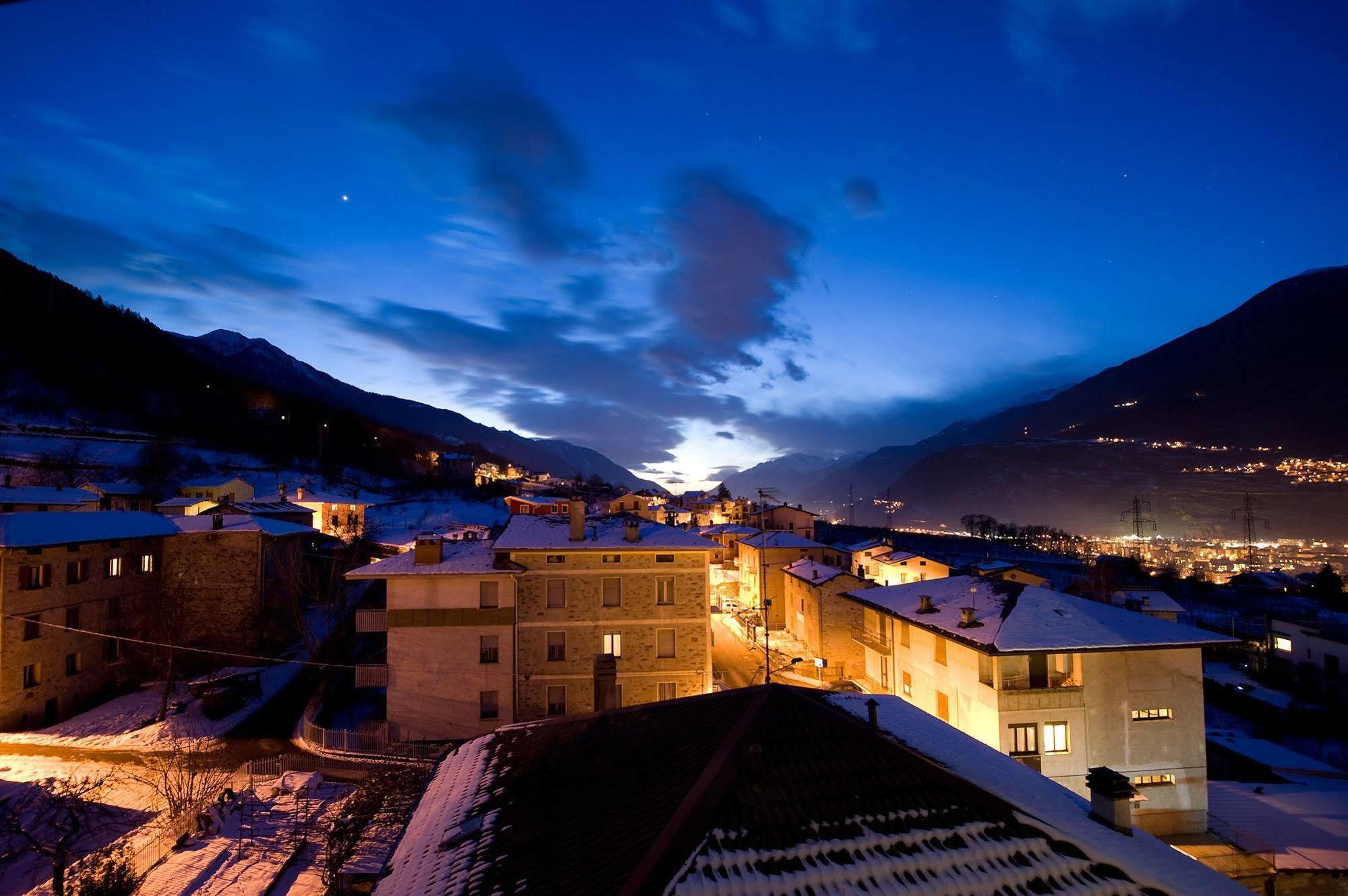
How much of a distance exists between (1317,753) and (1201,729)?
718 inches

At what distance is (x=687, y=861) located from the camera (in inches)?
199

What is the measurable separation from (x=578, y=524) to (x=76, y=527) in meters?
22.1

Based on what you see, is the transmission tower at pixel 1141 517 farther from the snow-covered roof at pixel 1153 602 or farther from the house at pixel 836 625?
the house at pixel 836 625

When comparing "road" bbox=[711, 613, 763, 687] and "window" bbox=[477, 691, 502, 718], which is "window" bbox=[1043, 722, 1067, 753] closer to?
"road" bbox=[711, 613, 763, 687]

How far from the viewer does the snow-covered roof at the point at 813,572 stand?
112 ft

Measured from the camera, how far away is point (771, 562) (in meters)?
47.7

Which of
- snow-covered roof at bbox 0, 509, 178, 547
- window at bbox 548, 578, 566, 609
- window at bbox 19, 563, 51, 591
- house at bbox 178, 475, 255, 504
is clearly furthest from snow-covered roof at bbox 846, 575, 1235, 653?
house at bbox 178, 475, 255, 504

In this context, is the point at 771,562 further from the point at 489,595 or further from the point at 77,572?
the point at 77,572

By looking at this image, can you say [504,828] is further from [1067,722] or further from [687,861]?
[1067,722]

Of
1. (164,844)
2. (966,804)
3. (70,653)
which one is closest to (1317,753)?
(966,804)

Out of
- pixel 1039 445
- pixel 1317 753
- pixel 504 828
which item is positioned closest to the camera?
pixel 504 828

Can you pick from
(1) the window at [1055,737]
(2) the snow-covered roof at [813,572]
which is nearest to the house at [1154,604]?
(2) the snow-covered roof at [813,572]

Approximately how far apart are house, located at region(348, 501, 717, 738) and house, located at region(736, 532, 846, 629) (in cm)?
1790

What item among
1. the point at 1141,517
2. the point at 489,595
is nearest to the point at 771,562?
the point at 489,595
